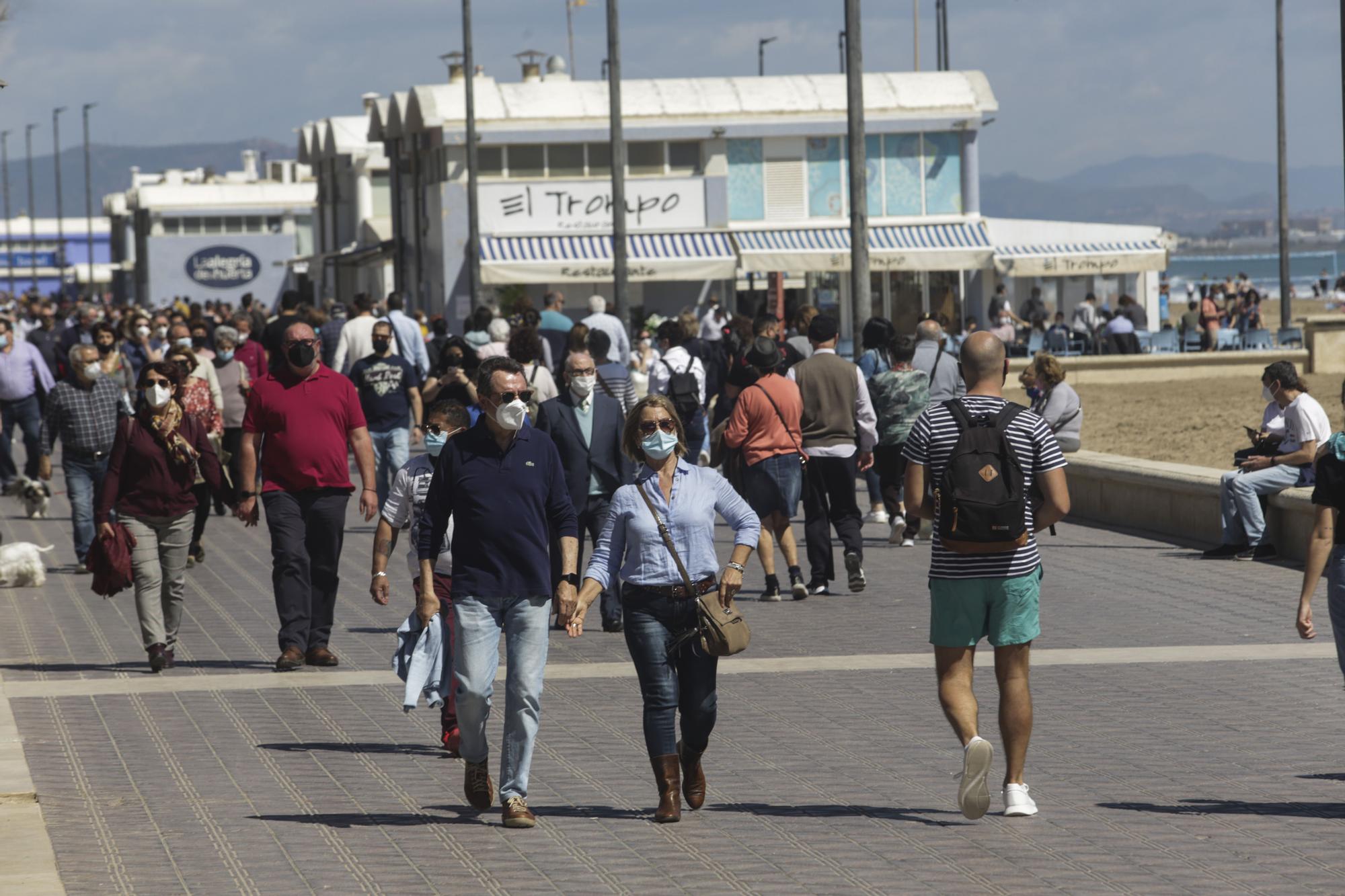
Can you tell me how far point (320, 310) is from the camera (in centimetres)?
2239

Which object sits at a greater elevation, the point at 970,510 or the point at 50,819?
the point at 970,510

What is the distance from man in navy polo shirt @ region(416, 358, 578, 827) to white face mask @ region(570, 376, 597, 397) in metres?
4.06

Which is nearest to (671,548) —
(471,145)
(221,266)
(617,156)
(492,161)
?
(617,156)

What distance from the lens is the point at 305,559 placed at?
411 inches

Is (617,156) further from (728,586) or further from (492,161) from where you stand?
(728,586)

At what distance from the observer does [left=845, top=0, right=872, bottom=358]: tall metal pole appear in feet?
69.1

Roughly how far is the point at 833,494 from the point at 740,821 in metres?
6.39

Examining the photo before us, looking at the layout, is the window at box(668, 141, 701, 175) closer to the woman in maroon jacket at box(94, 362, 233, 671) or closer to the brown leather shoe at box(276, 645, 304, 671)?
the woman in maroon jacket at box(94, 362, 233, 671)

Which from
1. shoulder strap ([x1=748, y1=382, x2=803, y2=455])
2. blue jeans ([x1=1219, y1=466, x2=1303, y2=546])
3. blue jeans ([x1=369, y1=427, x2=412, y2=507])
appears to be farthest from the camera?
blue jeans ([x1=369, y1=427, x2=412, y2=507])

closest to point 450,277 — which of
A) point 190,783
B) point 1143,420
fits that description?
point 1143,420

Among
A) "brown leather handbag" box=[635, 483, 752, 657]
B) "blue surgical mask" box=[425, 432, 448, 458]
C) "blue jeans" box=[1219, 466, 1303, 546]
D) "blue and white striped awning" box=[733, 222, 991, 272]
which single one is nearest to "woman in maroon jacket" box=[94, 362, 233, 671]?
"blue surgical mask" box=[425, 432, 448, 458]

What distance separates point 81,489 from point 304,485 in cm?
534

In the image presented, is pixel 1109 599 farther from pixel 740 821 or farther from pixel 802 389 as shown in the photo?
pixel 740 821

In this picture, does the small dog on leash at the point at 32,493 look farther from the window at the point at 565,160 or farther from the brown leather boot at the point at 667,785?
the window at the point at 565,160
